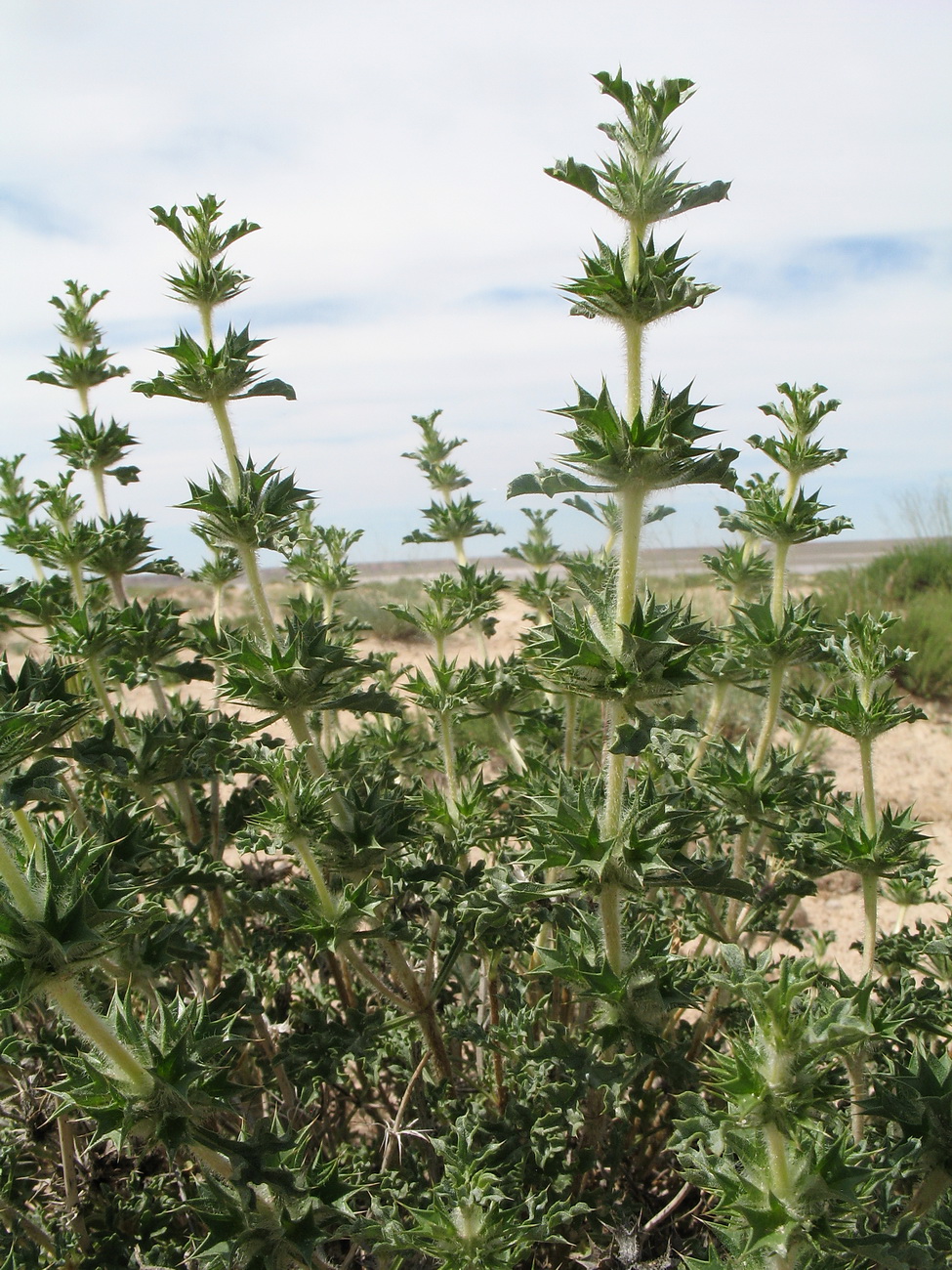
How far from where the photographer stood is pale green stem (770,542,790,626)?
3.19 m

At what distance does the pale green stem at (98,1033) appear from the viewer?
6.39 feet

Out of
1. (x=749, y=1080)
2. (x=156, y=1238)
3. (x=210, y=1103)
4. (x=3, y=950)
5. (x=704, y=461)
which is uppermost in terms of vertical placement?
(x=704, y=461)

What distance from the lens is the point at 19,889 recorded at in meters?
1.90

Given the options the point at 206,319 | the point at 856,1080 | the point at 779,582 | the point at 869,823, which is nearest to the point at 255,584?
the point at 206,319

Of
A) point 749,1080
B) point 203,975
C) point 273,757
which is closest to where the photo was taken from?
point 749,1080

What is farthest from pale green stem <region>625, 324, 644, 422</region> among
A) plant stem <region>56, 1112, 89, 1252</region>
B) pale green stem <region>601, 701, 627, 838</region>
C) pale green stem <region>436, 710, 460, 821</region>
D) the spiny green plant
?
plant stem <region>56, 1112, 89, 1252</region>

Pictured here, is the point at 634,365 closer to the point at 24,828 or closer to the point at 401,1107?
the point at 24,828

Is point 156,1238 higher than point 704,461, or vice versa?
point 704,461

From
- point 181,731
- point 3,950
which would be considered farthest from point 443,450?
point 3,950

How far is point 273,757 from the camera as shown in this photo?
2.50m

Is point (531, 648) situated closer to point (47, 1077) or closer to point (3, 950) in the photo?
point (3, 950)

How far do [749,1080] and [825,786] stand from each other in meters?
1.99

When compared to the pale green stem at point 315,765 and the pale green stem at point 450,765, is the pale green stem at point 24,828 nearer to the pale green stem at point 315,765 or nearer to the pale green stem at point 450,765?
the pale green stem at point 315,765

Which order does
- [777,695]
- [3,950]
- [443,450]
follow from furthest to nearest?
[443,450], [777,695], [3,950]
